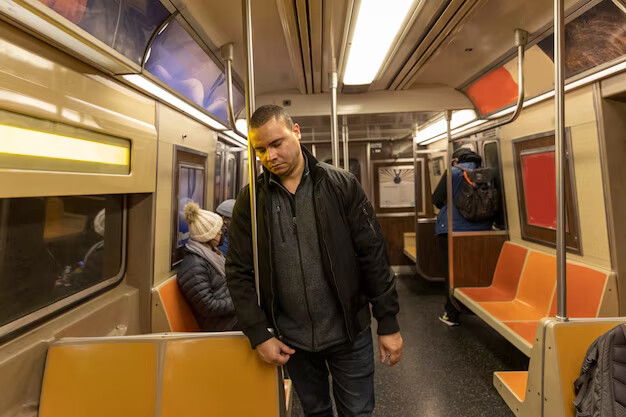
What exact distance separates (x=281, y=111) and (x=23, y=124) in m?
0.97

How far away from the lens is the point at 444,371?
119 inches

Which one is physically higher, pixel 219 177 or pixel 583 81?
pixel 583 81

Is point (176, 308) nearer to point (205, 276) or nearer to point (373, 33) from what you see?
point (205, 276)

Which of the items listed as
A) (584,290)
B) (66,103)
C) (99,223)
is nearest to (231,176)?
(99,223)

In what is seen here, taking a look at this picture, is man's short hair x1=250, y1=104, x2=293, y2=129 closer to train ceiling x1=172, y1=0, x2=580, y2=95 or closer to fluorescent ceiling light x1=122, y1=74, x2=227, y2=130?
train ceiling x1=172, y1=0, x2=580, y2=95

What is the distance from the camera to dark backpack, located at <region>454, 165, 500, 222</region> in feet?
12.4

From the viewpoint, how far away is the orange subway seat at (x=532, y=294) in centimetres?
306

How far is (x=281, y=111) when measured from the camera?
1.39 meters

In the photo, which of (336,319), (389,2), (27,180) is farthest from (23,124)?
(389,2)

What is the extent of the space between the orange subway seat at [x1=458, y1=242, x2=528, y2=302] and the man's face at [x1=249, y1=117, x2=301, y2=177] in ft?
9.83

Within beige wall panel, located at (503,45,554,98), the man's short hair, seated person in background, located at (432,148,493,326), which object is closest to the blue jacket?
seated person in background, located at (432,148,493,326)

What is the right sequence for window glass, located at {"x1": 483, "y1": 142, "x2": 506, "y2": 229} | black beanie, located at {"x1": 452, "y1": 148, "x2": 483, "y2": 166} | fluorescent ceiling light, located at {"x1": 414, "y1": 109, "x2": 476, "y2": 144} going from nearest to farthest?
1. black beanie, located at {"x1": 452, "y1": 148, "x2": 483, "y2": 166}
2. window glass, located at {"x1": 483, "y1": 142, "x2": 506, "y2": 229}
3. fluorescent ceiling light, located at {"x1": 414, "y1": 109, "x2": 476, "y2": 144}

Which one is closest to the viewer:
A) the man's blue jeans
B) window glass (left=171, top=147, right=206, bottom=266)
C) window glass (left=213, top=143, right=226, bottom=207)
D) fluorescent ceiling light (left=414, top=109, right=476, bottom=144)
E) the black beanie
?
the man's blue jeans

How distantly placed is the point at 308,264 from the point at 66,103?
127 cm
